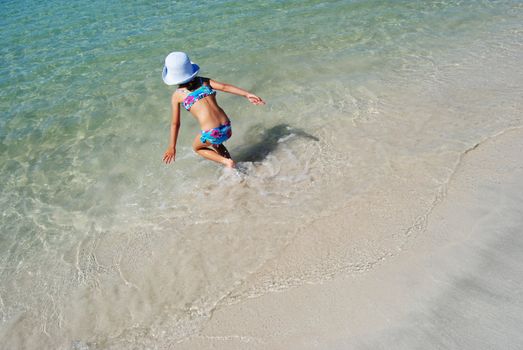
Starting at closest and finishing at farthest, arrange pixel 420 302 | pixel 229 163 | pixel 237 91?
pixel 420 302 < pixel 237 91 < pixel 229 163

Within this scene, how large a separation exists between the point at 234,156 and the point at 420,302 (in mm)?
2762

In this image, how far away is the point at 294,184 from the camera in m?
4.27

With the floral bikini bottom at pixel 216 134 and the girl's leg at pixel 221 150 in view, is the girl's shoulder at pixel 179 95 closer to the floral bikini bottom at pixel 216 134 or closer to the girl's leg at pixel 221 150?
the floral bikini bottom at pixel 216 134

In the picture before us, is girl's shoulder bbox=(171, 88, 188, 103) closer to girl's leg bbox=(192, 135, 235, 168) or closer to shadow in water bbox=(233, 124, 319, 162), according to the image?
girl's leg bbox=(192, 135, 235, 168)

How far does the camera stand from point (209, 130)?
13.8 ft

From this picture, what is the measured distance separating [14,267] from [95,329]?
1.25m

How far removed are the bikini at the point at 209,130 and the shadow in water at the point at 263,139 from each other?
61 cm

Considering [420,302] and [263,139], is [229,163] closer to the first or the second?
[263,139]

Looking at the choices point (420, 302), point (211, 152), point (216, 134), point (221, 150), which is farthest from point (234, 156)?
point (420, 302)

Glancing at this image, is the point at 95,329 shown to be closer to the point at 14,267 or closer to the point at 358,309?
the point at 14,267

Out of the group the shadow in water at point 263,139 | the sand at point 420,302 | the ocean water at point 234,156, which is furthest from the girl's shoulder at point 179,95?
the sand at point 420,302

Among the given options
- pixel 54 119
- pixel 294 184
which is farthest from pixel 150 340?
pixel 54 119

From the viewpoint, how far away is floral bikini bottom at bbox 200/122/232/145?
4.23m

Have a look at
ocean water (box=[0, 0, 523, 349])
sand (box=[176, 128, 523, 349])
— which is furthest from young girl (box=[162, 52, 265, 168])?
sand (box=[176, 128, 523, 349])
